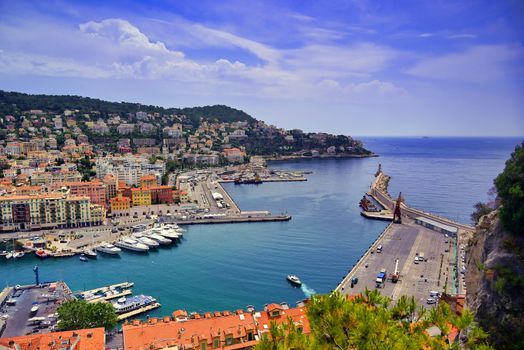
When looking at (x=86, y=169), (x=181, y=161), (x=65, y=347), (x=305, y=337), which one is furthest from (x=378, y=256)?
(x=181, y=161)

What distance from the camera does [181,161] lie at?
48656 millimetres

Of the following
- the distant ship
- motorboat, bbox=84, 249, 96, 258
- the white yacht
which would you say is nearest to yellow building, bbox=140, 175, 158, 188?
the white yacht

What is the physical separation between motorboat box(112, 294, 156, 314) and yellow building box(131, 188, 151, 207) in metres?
14.9

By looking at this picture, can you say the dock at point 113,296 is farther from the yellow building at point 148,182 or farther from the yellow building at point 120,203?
the yellow building at point 148,182

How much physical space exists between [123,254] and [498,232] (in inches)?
572

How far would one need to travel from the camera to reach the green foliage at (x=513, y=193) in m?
7.95

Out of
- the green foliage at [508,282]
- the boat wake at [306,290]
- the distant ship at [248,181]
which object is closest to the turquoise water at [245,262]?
the boat wake at [306,290]

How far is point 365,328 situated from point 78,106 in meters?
72.0

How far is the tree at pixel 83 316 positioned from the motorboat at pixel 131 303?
6.53ft

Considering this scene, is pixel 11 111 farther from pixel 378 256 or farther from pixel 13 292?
pixel 378 256

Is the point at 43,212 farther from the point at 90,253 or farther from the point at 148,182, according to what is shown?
the point at 148,182

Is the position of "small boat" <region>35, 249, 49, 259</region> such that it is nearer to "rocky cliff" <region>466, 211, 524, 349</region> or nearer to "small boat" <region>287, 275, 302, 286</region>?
"small boat" <region>287, 275, 302, 286</region>

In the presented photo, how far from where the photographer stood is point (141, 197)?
87.1 feet

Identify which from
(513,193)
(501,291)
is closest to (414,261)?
(513,193)
